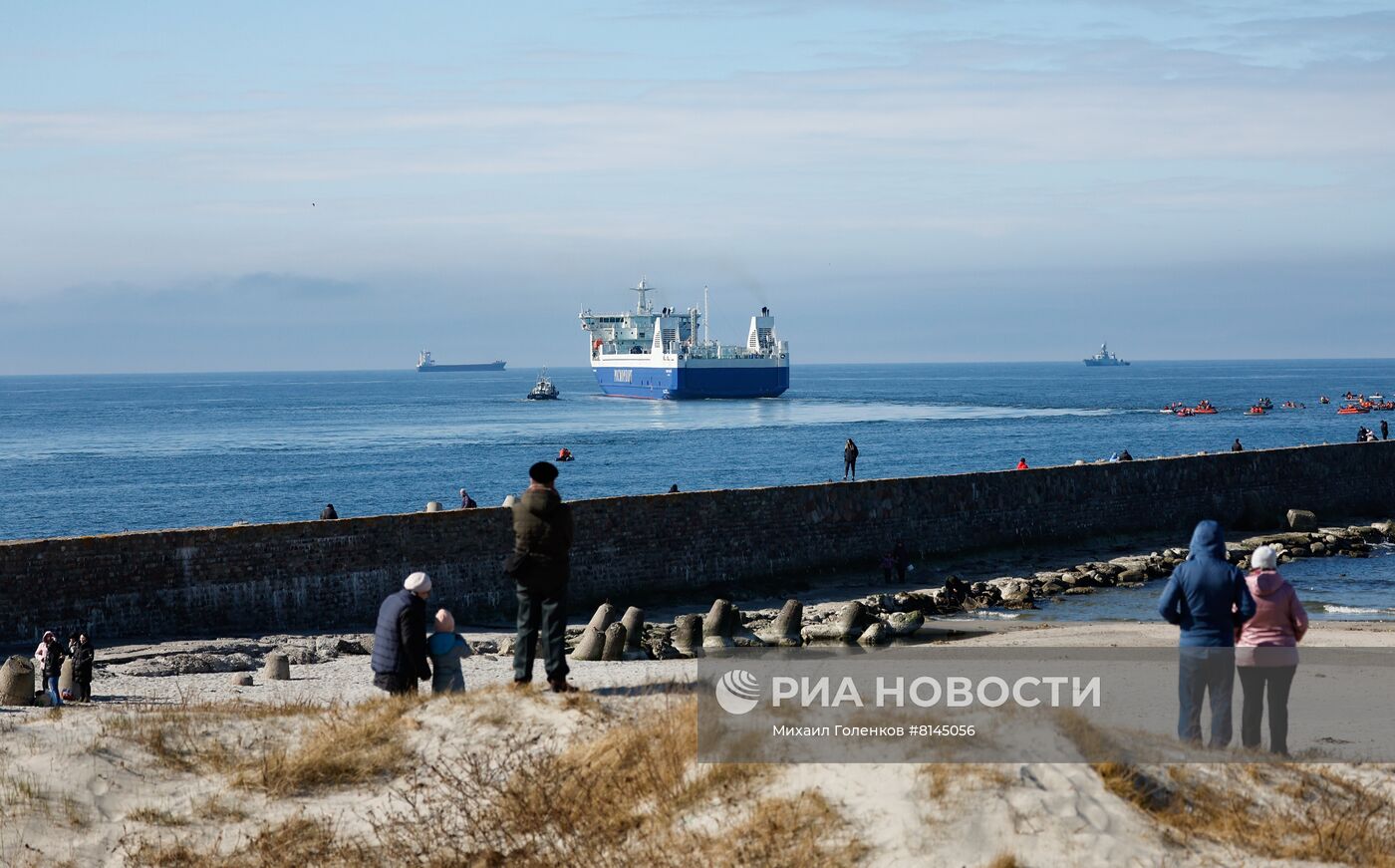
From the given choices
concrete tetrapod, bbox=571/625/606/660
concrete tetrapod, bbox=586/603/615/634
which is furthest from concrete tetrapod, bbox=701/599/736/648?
concrete tetrapod, bbox=571/625/606/660

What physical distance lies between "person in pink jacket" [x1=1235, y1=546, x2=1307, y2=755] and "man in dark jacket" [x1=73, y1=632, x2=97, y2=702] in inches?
421

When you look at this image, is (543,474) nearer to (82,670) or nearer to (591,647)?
(82,670)

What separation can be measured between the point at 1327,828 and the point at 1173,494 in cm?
2834

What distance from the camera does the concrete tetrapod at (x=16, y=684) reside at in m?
12.9

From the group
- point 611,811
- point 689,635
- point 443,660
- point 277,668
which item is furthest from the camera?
point 689,635

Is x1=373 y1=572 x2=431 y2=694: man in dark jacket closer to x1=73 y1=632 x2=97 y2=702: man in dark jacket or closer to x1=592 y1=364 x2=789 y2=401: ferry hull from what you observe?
x1=73 y1=632 x2=97 y2=702: man in dark jacket

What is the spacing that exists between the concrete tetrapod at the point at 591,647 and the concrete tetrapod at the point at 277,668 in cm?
342

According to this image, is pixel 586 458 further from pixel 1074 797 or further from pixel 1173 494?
pixel 1074 797

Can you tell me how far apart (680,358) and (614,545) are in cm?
10953

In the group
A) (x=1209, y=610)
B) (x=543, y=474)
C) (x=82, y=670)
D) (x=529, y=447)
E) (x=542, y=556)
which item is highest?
(x=543, y=474)

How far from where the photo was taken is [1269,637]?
8.63 m

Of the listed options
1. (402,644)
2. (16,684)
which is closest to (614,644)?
(16,684)

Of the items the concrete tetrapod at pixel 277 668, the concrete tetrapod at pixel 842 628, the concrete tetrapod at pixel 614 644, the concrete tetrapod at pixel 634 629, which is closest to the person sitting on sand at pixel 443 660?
the concrete tetrapod at pixel 277 668

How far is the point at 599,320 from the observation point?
147m
